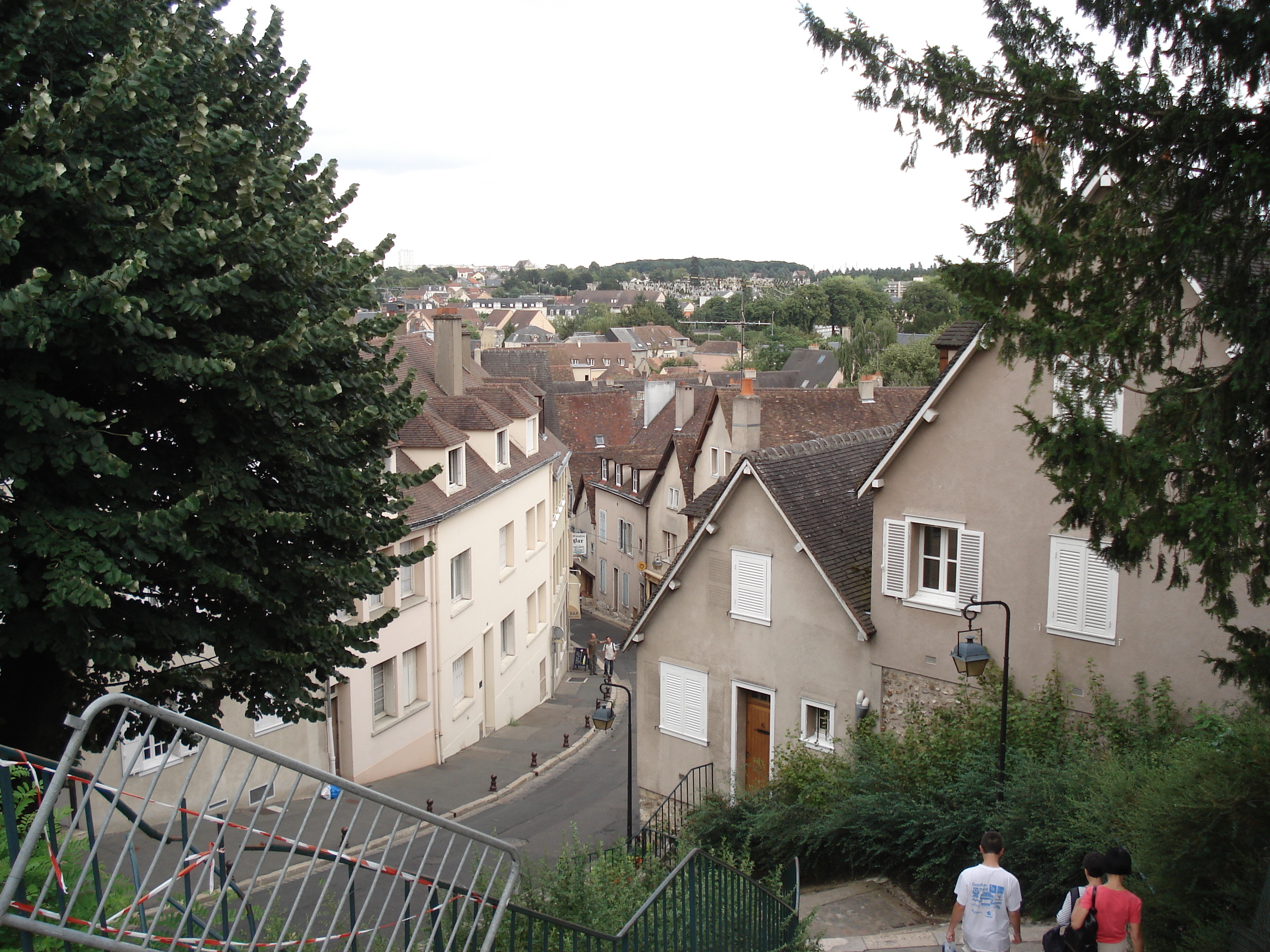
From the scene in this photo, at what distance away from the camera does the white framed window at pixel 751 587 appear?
1802 cm

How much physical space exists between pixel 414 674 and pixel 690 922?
19180 millimetres

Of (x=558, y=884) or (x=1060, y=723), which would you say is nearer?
(x=558, y=884)

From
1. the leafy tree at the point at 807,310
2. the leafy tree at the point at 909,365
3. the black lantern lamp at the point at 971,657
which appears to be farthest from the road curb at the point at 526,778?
the leafy tree at the point at 807,310

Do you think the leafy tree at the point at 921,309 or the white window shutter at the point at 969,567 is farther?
the leafy tree at the point at 921,309

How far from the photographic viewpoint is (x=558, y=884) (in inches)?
290

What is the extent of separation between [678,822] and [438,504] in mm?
10833

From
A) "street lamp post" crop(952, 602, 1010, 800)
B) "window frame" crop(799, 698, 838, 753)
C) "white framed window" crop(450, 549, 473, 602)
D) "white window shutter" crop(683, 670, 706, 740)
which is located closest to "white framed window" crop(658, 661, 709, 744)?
"white window shutter" crop(683, 670, 706, 740)

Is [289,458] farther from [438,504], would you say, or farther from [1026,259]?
[438,504]

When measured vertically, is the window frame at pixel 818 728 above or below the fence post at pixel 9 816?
below

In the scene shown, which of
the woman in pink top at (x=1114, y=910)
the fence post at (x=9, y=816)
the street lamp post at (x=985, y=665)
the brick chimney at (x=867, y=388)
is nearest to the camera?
the fence post at (x=9, y=816)

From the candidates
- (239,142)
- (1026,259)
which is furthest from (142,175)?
(1026,259)

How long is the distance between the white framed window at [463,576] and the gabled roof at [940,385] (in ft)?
46.9

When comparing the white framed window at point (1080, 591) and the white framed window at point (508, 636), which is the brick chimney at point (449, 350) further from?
the white framed window at point (1080, 591)

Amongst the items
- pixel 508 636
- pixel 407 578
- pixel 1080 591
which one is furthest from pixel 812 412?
pixel 1080 591
